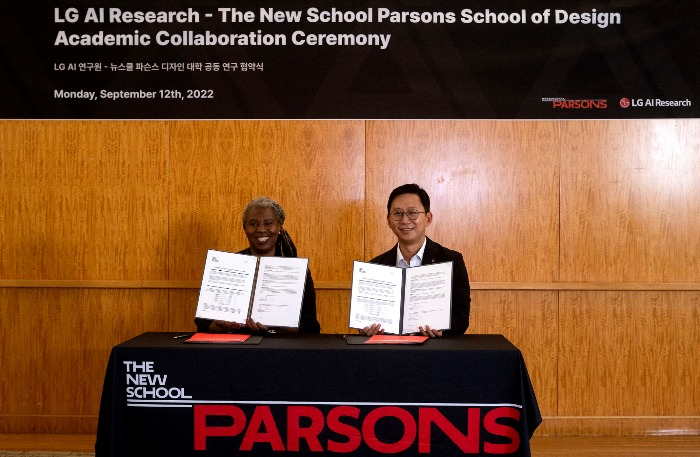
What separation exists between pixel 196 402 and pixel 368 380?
720 millimetres

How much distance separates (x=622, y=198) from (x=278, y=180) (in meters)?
2.36

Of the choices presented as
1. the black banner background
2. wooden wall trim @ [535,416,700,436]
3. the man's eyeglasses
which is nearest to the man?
the man's eyeglasses

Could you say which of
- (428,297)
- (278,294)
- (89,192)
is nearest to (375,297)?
(428,297)

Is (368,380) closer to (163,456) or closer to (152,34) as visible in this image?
(163,456)

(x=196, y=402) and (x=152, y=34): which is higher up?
(x=152, y=34)

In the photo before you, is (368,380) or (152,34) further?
(152,34)

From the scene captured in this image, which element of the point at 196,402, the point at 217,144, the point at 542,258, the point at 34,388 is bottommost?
the point at 34,388

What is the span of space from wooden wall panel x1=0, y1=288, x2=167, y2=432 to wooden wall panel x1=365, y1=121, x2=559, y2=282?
1.86 meters

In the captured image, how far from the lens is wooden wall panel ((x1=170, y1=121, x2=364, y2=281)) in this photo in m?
4.71

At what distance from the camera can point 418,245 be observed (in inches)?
136

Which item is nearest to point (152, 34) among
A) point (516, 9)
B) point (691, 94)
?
point (516, 9)

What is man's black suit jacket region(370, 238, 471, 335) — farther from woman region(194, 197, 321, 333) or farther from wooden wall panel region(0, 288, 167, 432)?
wooden wall panel region(0, 288, 167, 432)

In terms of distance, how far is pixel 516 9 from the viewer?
4656mm

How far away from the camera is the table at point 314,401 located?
2818mm
